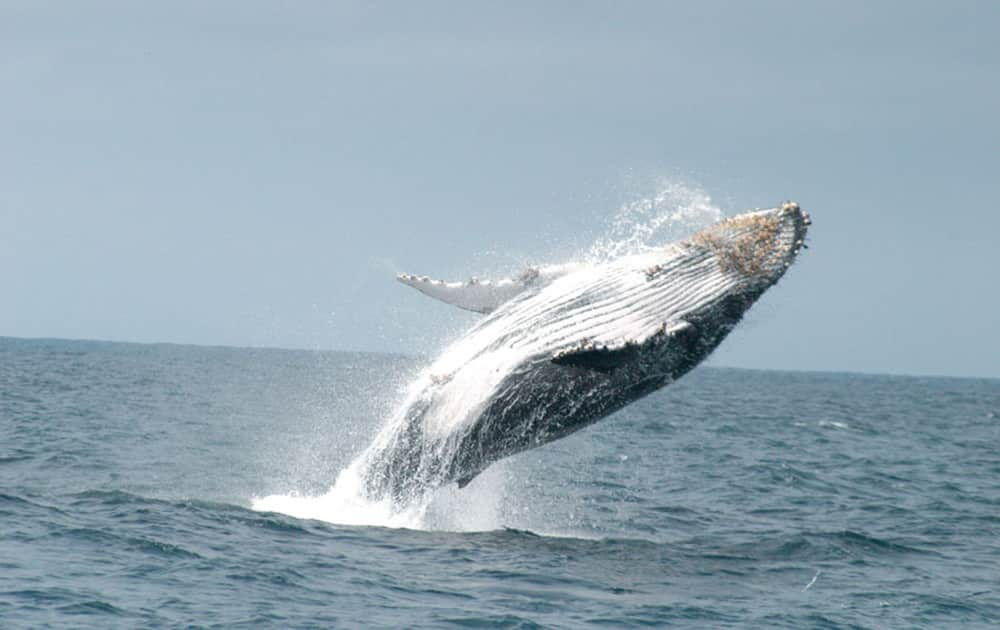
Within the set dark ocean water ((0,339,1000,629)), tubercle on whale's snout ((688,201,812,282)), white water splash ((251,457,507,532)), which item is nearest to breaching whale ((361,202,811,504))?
tubercle on whale's snout ((688,201,812,282))

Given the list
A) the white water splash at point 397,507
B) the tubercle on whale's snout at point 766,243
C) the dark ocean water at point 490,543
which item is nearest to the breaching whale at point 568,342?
the tubercle on whale's snout at point 766,243

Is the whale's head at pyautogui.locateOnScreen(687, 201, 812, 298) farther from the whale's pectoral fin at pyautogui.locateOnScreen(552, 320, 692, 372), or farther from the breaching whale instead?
the whale's pectoral fin at pyautogui.locateOnScreen(552, 320, 692, 372)

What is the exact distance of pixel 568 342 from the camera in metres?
10.8

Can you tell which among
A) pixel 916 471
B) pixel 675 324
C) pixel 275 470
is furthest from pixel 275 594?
pixel 916 471

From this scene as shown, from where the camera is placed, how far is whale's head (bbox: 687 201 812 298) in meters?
10.3

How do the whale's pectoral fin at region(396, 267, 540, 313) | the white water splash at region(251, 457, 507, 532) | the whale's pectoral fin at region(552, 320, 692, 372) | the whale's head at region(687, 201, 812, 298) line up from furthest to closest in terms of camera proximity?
the white water splash at region(251, 457, 507, 532), the whale's pectoral fin at region(396, 267, 540, 313), the whale's head at region(687, 201, 812, 298), the whale's pectoral fin at region(552, 320, 692, 372)

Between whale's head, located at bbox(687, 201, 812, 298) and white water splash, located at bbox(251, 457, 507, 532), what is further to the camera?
white water splash, located at bbox(251, 457, 507, 532)

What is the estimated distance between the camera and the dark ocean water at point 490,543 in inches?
395

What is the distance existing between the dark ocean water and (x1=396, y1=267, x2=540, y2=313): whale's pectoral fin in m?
1.46

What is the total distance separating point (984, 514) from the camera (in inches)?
695

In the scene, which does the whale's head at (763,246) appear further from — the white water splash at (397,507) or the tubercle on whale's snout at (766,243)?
the white water splash at (397,507)

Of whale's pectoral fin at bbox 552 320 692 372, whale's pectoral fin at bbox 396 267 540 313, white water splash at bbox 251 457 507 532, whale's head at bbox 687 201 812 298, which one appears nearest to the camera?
whale's pectoral fin at bbox 552 320 692 372

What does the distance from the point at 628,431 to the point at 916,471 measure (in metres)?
10.4

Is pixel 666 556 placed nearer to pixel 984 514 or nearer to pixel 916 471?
pixel 984 514
